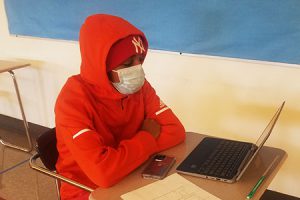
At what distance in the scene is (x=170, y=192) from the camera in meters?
1.03

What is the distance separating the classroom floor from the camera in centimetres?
236

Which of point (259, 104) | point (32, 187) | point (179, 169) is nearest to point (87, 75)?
point (179, 169)

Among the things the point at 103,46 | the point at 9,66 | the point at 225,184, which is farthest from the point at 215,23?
the point at 9,66

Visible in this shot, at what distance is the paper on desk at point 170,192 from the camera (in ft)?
3.29

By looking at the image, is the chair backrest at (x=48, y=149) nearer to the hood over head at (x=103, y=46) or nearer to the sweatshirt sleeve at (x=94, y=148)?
the sweatshirt sleeve at (x=94, y=148)

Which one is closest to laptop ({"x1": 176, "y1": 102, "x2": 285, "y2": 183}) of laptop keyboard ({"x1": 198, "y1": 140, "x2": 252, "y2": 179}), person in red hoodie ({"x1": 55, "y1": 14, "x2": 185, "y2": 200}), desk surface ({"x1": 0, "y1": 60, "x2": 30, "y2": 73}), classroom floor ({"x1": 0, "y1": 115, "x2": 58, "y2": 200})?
laptop keyboard ({"x1": 198, "y1": 140, "x2": 252, "y2": 179})

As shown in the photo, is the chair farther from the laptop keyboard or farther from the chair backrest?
the laptop keyboard

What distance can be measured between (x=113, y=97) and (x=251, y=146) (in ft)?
1.85

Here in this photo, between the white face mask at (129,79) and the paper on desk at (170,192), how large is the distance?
417 mm

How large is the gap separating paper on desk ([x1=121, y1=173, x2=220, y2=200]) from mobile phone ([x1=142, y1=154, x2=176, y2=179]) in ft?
0.13

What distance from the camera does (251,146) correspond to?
1294mm

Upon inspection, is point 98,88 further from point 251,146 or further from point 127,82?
point 251,146

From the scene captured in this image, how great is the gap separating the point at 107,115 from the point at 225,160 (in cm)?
50

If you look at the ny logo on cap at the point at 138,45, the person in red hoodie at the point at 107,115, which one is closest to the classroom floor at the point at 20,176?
the person in red hoodie at the point at 107,115
